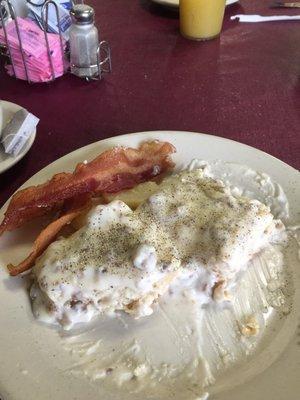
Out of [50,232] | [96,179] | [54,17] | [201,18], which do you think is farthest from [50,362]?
[201,18]

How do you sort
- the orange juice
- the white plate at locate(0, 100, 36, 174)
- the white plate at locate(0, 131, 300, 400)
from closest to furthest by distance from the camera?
the white plate at locate(0, 131, 300, 400) → the white plate at locate(0, 100, 36, 174) → the orange juice

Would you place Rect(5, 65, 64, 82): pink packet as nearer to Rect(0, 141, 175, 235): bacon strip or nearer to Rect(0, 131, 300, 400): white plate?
Rect(0, 141, 175, 235): bacon strip

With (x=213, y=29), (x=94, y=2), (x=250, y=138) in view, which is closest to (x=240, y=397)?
(x=250, y=138)

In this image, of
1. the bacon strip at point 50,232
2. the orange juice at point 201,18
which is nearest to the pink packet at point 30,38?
the orange juice at point 201,18

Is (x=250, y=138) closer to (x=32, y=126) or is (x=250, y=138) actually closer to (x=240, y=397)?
(x=32, y=126)

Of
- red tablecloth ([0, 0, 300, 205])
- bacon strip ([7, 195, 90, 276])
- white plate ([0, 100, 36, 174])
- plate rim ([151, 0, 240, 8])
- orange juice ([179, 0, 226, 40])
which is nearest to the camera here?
bacon strip ([7, 195, 90, 276])

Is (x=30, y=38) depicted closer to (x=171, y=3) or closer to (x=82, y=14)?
(x=82, y=14)

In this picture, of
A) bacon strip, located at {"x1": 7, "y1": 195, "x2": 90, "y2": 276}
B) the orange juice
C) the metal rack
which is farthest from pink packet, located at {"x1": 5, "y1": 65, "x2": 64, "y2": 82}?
bacon strip, located at {"x1": 7, "y1": 195, "x2": 90, "y2": 276}
